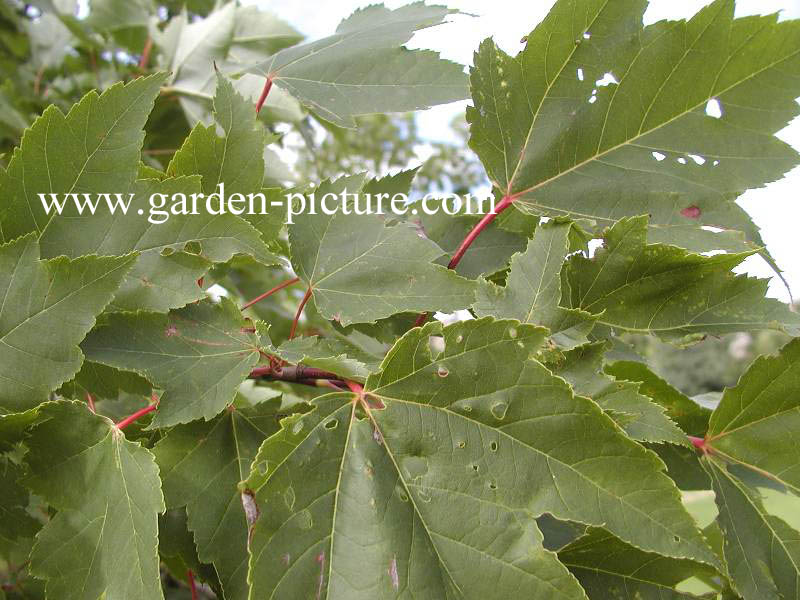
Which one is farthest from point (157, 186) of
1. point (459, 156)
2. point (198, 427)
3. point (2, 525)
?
point (459, 156)

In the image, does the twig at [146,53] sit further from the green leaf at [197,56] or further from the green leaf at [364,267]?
the green leaf at [364,267]

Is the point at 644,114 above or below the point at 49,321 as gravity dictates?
above

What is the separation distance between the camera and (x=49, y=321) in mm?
514

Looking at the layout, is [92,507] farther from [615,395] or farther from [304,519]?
[615,395]

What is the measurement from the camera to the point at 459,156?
4.27m

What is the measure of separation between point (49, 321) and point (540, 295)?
1.21ft

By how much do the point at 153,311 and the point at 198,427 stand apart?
0.33 feet

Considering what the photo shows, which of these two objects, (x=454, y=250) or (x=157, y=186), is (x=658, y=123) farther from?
A: (x=157, y=186)

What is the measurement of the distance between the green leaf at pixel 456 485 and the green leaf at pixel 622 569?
107 mm

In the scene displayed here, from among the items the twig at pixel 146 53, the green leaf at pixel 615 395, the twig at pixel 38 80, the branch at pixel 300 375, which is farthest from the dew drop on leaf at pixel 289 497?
the twig at pixel 38 80

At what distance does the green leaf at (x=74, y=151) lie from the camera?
0.56 meters

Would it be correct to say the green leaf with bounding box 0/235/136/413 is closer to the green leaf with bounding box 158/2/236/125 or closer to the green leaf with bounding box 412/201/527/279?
the green leaf with bounding box 412/201/527/279

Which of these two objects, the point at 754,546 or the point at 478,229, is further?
the point at 478,229

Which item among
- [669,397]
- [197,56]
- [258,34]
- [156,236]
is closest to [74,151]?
[156,236]
